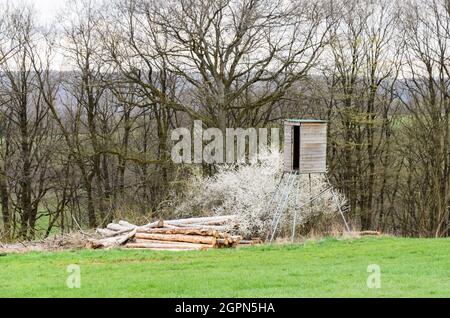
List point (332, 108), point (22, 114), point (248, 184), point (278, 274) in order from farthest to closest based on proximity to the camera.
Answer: point (22, 114)
point (332, 108)
point (248, 184)
point (278, 274)

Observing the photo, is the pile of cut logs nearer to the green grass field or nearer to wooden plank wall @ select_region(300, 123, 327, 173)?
the green grass field

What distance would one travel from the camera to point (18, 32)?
3384cm

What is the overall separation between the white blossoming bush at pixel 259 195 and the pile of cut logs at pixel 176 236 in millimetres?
809

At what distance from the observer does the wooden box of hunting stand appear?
Result: 18531 mm

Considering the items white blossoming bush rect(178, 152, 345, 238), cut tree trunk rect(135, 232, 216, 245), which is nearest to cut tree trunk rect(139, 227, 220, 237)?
cut tree trunk rect(135, 232, 216, 245)

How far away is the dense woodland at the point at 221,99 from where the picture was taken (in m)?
28.7

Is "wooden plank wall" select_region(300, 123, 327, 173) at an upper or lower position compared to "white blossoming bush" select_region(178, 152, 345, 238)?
upper

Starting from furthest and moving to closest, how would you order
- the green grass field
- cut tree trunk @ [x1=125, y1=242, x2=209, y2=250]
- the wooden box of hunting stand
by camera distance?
the wooden box of hunting stand, cut tree trunk @ [x1=125, y1=242, x2=209, y2=250], the green grass field

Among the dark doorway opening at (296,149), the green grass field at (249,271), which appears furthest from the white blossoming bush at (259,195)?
the green grass field at (249,271)

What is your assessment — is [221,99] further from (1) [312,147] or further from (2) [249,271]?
(2) [249,271]

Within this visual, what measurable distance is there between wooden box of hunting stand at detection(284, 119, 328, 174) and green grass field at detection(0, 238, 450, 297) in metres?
2.32
